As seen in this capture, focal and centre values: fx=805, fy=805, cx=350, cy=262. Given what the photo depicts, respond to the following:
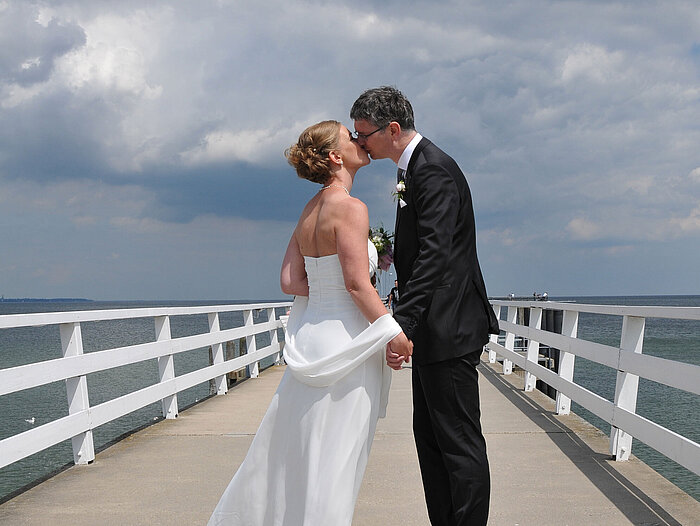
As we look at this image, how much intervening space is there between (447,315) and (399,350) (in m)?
0.25

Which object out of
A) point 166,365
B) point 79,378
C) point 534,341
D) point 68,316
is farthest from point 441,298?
point 534,341

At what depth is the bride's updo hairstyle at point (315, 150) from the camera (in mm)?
3344

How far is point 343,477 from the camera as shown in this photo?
3324 millimetres

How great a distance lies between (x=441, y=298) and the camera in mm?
3307

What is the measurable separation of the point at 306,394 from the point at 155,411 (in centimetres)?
1507

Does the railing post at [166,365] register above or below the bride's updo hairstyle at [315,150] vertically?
below

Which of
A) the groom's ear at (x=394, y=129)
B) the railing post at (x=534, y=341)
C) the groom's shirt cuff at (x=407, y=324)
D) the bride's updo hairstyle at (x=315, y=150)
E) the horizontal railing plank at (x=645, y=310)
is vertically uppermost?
the groom's ear at (x=394, y=129)

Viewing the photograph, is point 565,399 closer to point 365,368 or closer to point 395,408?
point 395,408

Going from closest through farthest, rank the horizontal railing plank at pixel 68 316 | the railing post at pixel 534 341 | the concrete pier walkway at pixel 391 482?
the concrete pier walkway at pixel 391 482 < the horizontal railing plank at pixel 68 316 < the railing post at pixel 534 341

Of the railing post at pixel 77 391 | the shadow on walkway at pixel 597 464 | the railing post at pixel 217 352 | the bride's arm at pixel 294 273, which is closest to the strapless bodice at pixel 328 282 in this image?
the bride's arm at pixel 294 273

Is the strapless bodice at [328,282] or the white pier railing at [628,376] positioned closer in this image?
the strapless bodice at [328,282]

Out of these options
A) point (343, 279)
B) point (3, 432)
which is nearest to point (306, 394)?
point (343, 279)

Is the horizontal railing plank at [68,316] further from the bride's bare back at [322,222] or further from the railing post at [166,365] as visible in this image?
the bride's bare back at [322,222]

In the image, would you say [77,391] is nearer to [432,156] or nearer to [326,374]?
[326,374]
